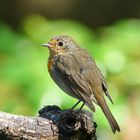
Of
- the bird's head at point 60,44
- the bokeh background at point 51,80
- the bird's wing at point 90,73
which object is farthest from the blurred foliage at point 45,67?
the bird's wing at point 90,73

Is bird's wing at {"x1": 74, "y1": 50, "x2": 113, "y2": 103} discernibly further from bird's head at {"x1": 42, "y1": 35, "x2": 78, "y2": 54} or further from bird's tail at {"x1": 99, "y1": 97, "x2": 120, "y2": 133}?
bird's head at {"x1": 42, "y1": 35, "x2": 78, "y2": 54}

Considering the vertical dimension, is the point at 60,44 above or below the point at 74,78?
above

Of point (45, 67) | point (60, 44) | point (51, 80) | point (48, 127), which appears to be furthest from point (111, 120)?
point (45, 67)

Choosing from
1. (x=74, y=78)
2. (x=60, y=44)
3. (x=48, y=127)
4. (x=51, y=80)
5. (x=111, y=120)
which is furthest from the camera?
(x=51, y=80)

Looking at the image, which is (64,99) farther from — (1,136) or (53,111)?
(1,136)

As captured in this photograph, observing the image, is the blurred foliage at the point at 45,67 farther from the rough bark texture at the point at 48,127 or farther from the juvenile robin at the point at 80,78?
the rough bark texture at the point at 48,127

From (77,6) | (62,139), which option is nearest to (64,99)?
(62,139)

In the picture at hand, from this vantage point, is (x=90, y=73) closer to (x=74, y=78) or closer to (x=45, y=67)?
(x=74, y=78)
